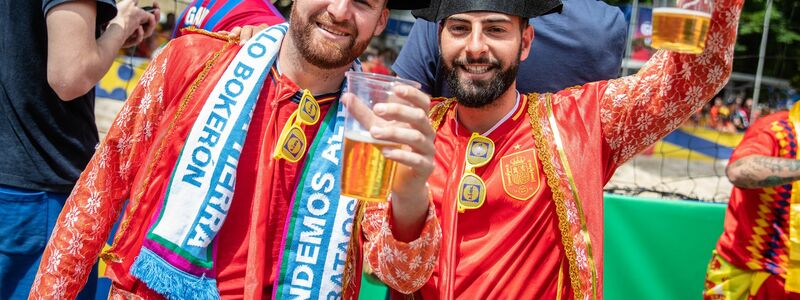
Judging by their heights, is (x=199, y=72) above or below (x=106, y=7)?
below

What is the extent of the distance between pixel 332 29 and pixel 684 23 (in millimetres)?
963

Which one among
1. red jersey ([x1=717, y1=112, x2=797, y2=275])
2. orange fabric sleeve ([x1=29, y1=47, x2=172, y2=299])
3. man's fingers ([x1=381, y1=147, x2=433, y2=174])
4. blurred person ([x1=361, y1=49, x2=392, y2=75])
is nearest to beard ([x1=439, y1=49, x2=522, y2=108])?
man's fingers ([x1=381, y1=147, x2=433, y2=174])

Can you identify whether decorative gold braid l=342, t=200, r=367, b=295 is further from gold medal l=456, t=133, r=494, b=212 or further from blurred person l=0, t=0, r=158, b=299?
blurred person l=0, t=0, r=158, b=299

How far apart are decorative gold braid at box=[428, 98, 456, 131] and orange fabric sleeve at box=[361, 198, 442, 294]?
563 millimetres

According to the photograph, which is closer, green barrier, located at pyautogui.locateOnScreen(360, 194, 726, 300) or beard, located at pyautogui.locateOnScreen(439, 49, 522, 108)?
beard, located at pyautogui.locateOnScreen(439, 49, 522, 108)

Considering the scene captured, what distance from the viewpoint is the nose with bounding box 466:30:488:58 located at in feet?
8.04

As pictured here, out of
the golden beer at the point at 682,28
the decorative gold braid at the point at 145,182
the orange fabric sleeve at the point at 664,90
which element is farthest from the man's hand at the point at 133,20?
the golden beer at the point at 682,28

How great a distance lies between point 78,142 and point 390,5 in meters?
1.46

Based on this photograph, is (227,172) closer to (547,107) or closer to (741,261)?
(547,107)

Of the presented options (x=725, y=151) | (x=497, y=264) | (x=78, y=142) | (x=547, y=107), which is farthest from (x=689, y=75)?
(x=725, y=151)

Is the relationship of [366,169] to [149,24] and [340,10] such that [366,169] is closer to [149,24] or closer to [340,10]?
[340,10]

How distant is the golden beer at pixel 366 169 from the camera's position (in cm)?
166

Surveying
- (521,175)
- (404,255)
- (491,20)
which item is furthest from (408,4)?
(404,255)

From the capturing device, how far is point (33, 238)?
9.95 feet
